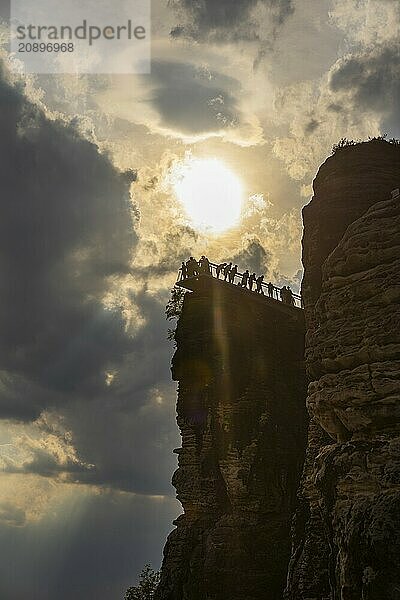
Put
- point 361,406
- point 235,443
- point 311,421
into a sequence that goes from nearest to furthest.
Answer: point 361,406 → point 311,421 → point 235,443

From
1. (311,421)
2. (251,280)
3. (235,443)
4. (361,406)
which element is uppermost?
(251,280)

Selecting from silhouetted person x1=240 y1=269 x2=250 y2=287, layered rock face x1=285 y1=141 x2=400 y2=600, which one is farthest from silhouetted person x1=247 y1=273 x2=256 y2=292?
layered rock face x1=285 y1=141 x2=400 y2=600

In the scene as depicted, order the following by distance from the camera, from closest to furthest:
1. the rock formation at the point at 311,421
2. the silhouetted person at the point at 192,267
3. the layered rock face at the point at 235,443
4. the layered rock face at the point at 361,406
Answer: the layered rock face at the point at 361,406 → the rock formation at the point at 311,421 → the layered rock face at the point at 235,443 → the silhouetted person at the point at 192,267

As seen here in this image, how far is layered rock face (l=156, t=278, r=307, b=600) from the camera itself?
137ft

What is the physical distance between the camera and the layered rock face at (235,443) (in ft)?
137

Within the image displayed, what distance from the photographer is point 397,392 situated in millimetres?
17094

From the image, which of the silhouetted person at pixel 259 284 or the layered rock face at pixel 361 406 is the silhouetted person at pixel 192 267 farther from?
the layered rock face at pixel 361 406

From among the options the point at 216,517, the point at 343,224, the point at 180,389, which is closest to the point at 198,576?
the point at 216,517

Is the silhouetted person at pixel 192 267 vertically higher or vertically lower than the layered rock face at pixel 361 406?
higher

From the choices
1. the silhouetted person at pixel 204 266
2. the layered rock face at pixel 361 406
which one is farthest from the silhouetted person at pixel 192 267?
the layered rock face at pixel 361 406

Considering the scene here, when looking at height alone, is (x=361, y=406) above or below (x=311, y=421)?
below

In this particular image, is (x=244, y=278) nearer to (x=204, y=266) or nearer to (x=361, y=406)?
(x=204, y=266)

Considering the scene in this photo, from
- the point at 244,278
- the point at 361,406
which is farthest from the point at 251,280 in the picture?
the point at 361,406

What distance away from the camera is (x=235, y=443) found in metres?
45.8
